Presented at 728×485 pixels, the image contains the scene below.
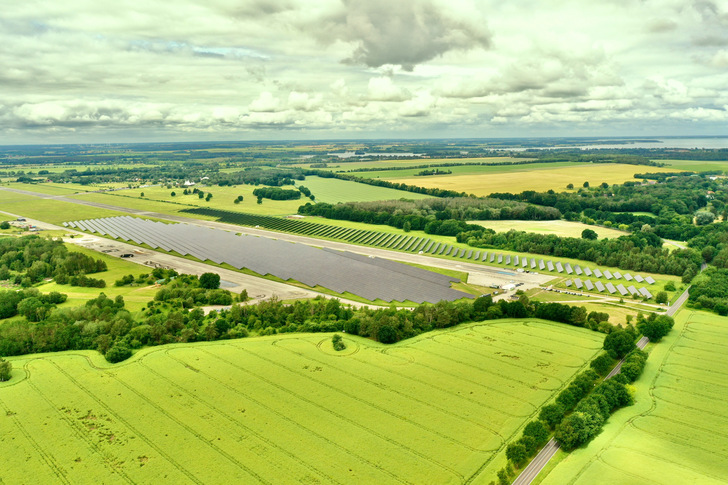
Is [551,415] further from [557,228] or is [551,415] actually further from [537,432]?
[557,228]

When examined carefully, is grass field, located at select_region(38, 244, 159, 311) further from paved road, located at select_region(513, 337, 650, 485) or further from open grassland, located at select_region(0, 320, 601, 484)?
paved road, located at select_region(513, 337, 650, 485)

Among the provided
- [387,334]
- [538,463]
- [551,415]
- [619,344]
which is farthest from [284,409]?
[619,344]

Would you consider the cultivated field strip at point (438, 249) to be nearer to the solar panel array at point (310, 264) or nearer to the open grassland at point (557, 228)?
the solar panel array at point (310, 264)

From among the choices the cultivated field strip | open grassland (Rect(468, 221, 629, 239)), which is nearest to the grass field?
the cultivated field strip

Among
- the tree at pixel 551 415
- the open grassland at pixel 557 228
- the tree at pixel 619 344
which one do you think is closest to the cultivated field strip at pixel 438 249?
the open grassland at pixel 557 228

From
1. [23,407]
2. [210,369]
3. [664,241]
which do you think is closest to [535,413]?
[210,369]

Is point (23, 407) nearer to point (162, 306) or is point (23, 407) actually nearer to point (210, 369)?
point (210, 369)

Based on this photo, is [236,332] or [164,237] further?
[164,237]
